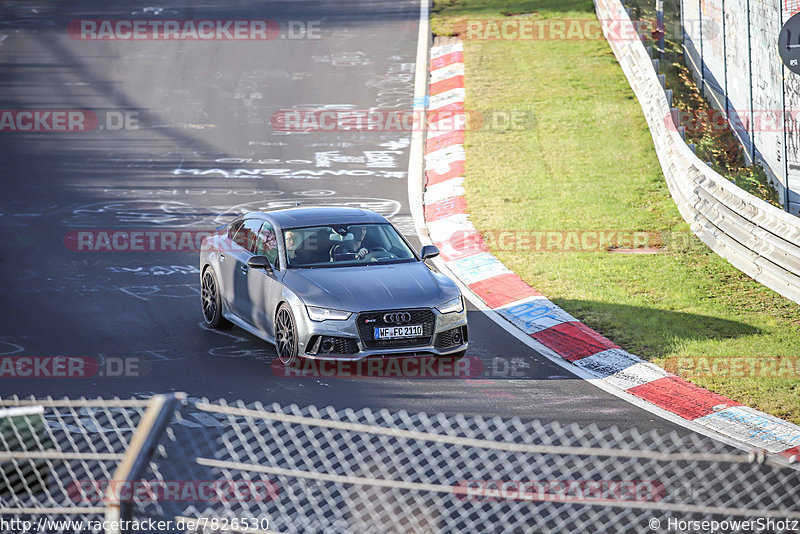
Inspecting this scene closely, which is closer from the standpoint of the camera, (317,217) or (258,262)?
(258,262)

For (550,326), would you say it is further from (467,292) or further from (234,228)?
(234,228)

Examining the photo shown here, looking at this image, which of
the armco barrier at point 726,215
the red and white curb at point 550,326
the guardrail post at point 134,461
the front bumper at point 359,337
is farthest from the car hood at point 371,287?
the guardrail post at point 134,461

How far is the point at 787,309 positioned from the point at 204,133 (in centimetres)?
1417

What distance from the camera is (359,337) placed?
10562mm

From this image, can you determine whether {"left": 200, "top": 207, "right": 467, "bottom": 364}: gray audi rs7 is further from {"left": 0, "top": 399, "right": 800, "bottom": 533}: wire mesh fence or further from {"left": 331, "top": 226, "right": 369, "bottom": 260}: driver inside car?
{"left": 0, "top": 399, "right": 800, "bottom": 533}: wire mesh fence

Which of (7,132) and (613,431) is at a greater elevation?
(7,132)

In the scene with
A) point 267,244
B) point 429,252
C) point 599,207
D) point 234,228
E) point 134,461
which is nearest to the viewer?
point 134,461

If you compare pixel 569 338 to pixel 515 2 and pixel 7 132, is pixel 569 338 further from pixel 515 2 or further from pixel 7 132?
pixel 515 2

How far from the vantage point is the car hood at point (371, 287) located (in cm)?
1066

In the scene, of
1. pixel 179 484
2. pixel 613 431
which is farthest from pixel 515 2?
pixel 179 484

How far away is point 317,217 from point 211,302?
179 cm

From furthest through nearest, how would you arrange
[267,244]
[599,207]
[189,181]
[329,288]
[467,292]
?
[189,181]
[599,207]
[467,292]
[267,244]
[329,288]

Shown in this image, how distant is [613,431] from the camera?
29.4 feet

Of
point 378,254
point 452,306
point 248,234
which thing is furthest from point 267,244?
point 452,306
